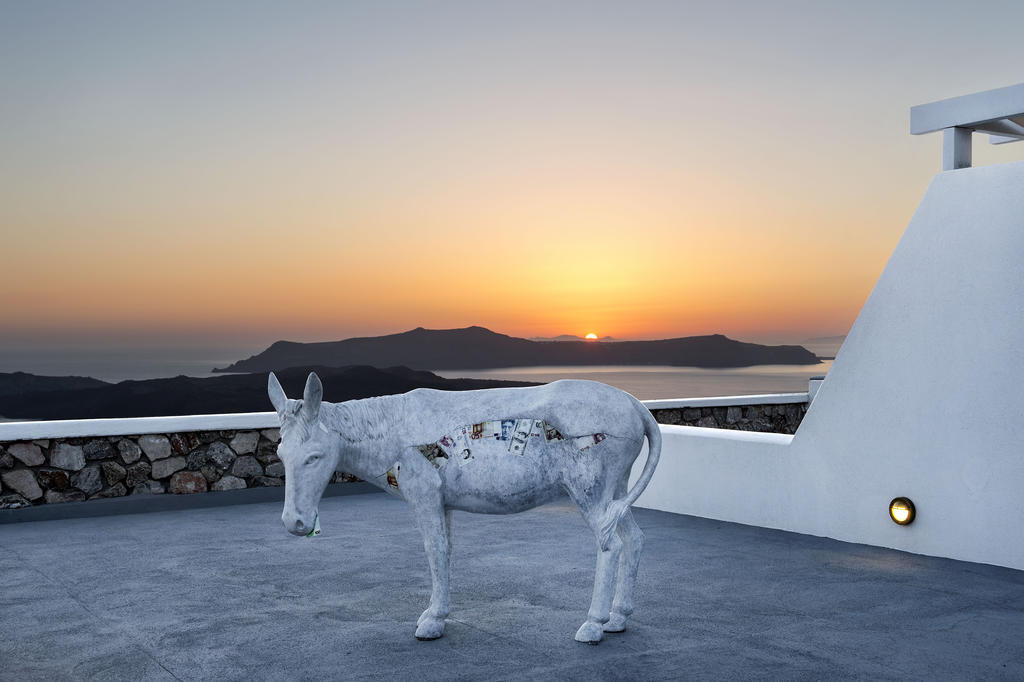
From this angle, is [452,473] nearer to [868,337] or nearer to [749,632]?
[749,632]

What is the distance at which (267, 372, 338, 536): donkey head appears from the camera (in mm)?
4664

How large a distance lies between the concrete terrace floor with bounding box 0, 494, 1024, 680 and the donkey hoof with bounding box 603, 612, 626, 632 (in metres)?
0.08

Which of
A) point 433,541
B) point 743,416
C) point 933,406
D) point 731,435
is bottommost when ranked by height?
point 433,541

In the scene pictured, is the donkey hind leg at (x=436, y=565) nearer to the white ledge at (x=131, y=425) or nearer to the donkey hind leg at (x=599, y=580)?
the donkey hind leg at (x=599, y=580)

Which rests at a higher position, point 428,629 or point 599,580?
point 599,580

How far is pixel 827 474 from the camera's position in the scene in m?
7.39

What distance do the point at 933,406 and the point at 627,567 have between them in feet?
9.77

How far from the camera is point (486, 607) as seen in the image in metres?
5.44

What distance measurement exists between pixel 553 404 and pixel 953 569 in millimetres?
3157

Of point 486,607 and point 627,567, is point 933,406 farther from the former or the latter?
point 486,607

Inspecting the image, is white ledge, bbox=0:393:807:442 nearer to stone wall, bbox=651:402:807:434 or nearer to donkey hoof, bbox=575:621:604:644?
donkey hoof, bbox=575:621:604:644

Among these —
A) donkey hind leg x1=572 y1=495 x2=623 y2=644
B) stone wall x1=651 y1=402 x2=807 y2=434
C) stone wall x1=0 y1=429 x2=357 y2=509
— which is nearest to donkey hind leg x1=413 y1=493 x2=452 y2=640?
donkey hind leg x1=572 y1=495 x2=623 y2=644

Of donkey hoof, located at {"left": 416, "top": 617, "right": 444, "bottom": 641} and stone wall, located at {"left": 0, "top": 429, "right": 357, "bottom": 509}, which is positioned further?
stone wall, located at {"left": 0, "top": 429, "right": 357, "bottom": 509}

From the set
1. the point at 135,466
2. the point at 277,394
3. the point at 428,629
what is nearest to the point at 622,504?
the point at 428,629
